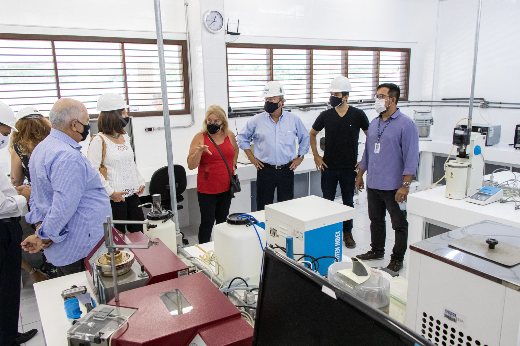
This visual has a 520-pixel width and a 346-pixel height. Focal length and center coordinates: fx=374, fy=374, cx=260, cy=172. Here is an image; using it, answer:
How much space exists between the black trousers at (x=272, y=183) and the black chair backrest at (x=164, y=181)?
0.70m

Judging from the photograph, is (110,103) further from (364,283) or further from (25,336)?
(364,283)

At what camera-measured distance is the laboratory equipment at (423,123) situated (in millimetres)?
5492

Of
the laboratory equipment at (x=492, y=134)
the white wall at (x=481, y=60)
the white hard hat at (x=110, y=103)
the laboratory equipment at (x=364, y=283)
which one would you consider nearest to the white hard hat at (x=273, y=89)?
the white hard hat at (x=110, y=103)

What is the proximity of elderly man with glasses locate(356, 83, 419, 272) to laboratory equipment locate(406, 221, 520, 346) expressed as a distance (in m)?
1.75

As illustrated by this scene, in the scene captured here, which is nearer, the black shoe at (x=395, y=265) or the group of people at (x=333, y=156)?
the group of people at (x=333, y=156)

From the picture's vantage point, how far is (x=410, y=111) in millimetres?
5945

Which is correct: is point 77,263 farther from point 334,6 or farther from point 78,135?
point 334,6

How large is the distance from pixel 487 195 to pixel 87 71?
3.66 m

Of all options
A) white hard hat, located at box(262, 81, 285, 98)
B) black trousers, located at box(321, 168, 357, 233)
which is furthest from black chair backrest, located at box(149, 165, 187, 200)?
black trousers, located at box(321, 168, 357, 233)

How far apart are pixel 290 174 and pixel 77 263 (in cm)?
194

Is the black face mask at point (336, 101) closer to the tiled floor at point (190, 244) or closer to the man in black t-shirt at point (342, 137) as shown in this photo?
the man in black t-shirt at point (342, 137)

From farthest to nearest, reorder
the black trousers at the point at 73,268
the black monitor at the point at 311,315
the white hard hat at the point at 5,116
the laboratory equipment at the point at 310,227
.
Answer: the white hard hat at the point at 5,116 < the black trousers at the point at 73,268 < the laboratory equipment at the point at 310,227 < the black monitor at the point at 311,315

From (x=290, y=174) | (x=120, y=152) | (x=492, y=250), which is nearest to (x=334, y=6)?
(x=290, y=174)

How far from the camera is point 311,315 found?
2.58 feet
